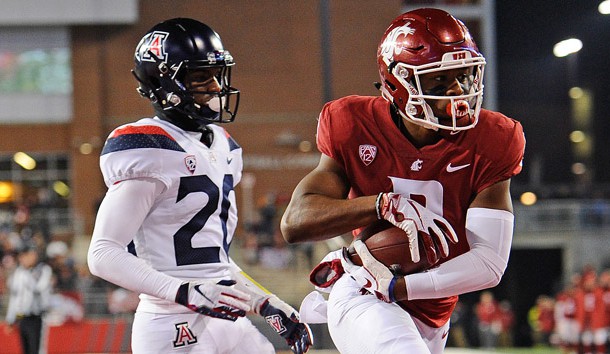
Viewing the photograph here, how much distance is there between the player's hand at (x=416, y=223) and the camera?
2.16 metres

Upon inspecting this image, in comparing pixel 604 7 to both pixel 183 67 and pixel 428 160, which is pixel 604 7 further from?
pixel 428 160

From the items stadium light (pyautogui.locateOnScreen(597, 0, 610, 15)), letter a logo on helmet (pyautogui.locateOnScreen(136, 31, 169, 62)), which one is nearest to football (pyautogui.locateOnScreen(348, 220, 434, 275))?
letter a logo on helmet (pyautogui.locateOnScreen(136, 31, 169, 62))

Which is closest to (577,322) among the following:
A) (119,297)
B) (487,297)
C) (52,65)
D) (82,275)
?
(487,297)

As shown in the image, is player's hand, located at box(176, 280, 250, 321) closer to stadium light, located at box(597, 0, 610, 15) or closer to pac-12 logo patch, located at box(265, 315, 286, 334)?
pac-12 logo patch, located at box(265, 315, 286, 334)

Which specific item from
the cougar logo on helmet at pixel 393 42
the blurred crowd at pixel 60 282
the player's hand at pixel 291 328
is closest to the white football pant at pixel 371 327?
the player's hand at pixel 291 328

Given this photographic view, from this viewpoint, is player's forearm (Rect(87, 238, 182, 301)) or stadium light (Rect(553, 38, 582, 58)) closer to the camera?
player's forearm (Rect(87, 238, 182, 301))

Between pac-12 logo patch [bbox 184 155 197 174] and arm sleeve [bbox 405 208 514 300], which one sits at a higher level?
pac-12 logo patch [bbox 184 155 197 174]

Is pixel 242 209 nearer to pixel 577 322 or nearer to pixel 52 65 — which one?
pixel 52 65

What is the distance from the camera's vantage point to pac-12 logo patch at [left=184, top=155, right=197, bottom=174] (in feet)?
8.88

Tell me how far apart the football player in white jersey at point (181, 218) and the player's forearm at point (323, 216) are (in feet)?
1.04

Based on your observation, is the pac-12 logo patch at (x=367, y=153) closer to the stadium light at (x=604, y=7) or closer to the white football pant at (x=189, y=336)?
the white football pant at (x=189, y=336)

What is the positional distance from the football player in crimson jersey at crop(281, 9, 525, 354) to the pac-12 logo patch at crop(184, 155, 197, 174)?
1.43 ft

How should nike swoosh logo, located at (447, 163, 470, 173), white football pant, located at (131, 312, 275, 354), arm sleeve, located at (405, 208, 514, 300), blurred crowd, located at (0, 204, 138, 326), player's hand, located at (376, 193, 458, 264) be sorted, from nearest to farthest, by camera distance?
player's hand, located at (376, 193, 458, 264)
arm sleeve, located at (405, 208, 514, 300)
nike swoosh logo, located at (447, 163, 470, 173)
white football pant, located at (131, 312, 275, 354)
blurred crowd, located at (0, 204, 138, 326)

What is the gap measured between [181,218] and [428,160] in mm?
767
